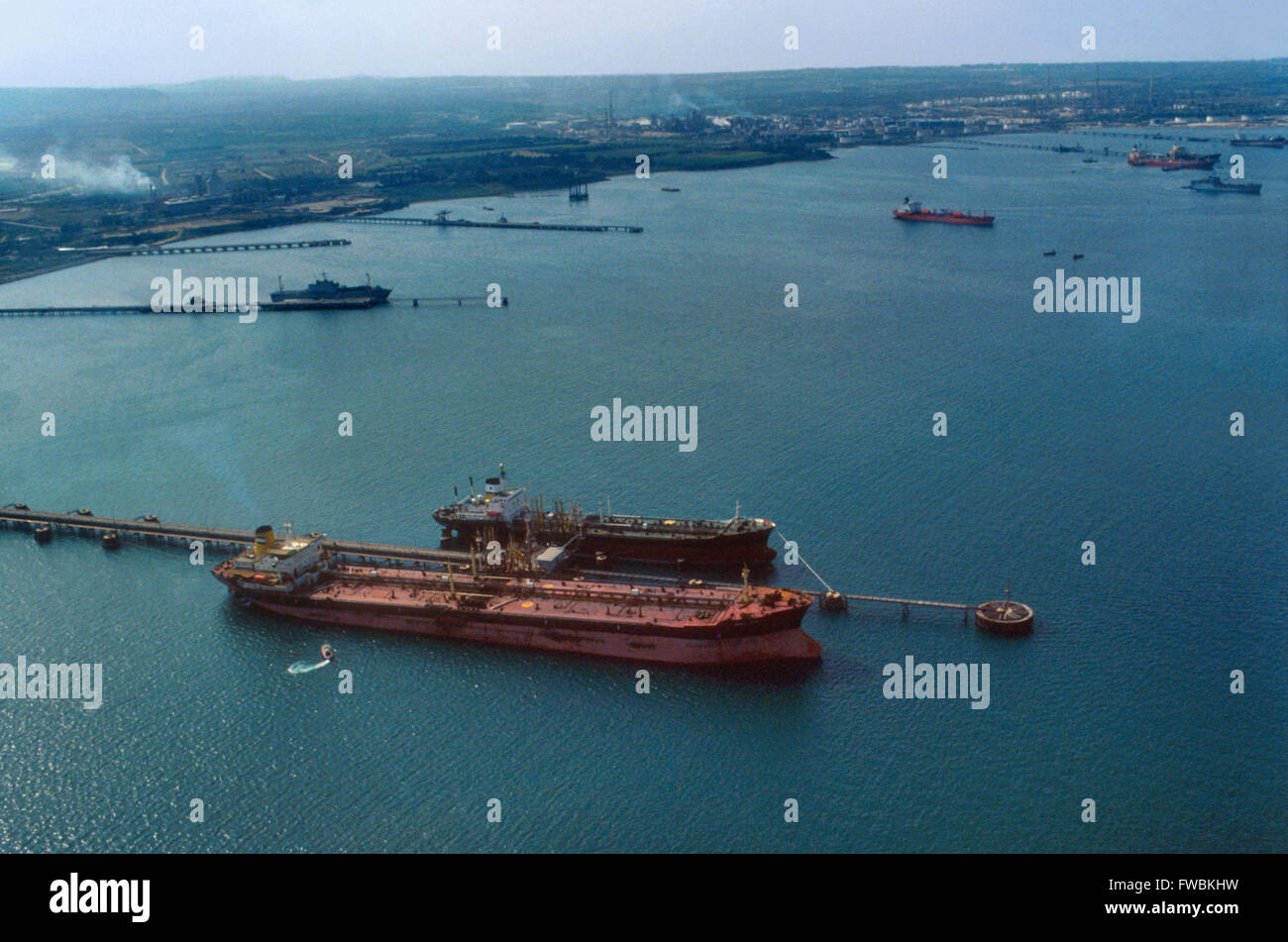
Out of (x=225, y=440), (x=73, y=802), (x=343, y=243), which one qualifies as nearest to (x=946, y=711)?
(x=73, y=802)

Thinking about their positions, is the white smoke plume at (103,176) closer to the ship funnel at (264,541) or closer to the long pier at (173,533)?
the long pier at (173,533)

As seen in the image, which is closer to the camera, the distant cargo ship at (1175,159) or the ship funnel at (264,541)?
the ship funnel at (264,541)

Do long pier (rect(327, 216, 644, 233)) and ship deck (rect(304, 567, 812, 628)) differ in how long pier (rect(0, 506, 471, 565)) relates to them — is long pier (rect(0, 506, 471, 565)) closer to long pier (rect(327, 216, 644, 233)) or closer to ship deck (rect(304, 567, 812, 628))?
ship deck (rect(304, 567, 812, 628))

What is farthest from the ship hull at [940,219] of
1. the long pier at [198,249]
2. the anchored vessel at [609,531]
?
the anchored vessel at [609,531]

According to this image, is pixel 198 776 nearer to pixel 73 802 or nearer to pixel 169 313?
pixel 73 802

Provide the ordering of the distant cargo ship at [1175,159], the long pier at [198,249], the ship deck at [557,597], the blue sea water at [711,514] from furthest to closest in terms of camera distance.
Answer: the distant cargo ship at [1175,159]
the long pier at [198,249]
the ship deck at [557,597]
the blue sea water at [711,514]

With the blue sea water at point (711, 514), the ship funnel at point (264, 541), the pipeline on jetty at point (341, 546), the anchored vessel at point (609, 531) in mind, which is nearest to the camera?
the blue sea water at point (711, 514)
